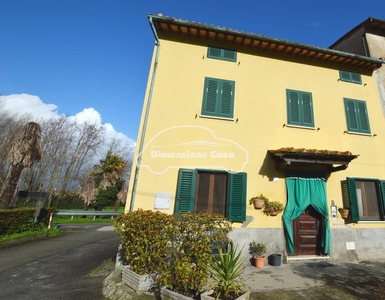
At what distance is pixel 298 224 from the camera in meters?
6.62

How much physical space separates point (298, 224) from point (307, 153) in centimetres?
261

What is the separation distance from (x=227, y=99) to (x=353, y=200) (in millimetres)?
5719

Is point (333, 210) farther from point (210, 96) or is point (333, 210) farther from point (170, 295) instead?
point (170, 295)

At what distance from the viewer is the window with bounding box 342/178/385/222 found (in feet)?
22.1

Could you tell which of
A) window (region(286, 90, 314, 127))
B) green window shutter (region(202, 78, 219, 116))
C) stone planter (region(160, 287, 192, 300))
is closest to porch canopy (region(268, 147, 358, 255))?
window (region(286, 90, 314, 127))

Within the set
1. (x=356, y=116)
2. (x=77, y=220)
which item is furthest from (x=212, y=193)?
(x=77, y=220)

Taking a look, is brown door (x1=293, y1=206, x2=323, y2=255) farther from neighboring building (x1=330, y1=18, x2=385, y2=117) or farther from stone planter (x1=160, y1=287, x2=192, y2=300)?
neighboring building (x1=330, y1=18, x2=385, y2=117)

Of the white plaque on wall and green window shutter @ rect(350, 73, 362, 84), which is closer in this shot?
the white plaque on wall

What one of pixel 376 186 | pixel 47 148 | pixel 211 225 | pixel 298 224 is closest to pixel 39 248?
pixel 211 225

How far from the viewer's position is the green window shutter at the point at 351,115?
7625 mm

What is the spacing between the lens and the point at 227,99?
701 cm

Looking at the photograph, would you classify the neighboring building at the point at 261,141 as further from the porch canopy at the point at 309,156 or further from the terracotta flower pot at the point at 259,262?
the terracotta flower pot at the point at 259,262

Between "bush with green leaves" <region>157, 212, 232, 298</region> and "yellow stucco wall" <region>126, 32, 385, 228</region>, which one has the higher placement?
"yellow stucco wall" <region>126, 32, 385, 228</region>

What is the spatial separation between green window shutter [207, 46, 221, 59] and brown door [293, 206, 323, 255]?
6.67 metres
